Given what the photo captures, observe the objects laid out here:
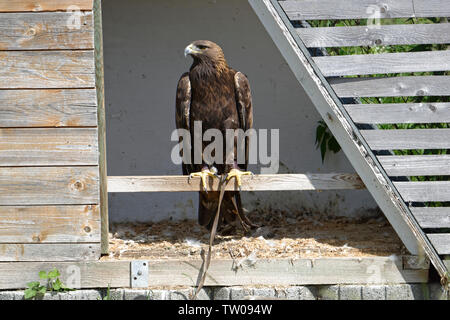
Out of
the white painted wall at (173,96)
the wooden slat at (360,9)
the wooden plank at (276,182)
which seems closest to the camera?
the wooden slat at (360,9)

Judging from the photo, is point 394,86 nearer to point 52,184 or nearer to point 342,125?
point 342,125

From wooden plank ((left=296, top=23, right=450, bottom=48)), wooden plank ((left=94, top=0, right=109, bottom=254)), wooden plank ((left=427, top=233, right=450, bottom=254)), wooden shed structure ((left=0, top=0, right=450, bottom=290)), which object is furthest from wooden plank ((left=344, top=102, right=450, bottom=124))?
wooden plank ((left=94, top=0, right=109, bottom=254))

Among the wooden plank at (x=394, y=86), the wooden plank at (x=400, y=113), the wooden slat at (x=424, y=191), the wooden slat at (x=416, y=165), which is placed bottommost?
the wooden slat at (x=424, y=191)

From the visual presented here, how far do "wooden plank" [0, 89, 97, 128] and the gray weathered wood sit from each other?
2.66ft

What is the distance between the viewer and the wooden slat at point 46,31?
3.42m

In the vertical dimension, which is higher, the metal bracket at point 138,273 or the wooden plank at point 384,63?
the wooden plank at point 384,63

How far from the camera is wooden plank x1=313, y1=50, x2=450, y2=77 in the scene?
340cm

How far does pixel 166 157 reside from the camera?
211 inches

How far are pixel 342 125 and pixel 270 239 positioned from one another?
3.81 ft

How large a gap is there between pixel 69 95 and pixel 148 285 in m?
1.18

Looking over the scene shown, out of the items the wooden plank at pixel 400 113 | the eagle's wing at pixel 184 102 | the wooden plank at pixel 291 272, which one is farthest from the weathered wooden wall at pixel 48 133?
the wooden plank at pixel 400 113

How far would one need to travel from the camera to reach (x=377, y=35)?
11.1ft

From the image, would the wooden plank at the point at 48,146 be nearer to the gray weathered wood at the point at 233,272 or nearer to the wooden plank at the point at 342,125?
the gray weathered wood at the point at 233,272

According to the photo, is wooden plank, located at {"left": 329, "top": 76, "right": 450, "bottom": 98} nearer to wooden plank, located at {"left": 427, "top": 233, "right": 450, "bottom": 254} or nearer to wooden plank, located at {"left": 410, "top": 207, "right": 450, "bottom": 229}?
wooden plank, located at {"left": 410, "top": 207, "right": 450, "bottom": 229}
